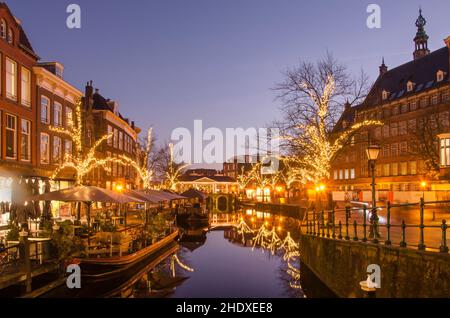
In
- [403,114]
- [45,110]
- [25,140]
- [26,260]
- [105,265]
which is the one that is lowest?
[105,265]

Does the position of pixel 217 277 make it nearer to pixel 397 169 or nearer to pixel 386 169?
pixel 397 169

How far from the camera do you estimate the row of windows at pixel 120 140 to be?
52.6 m

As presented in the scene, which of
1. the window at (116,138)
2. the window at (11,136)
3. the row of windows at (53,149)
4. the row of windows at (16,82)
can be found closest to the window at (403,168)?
the window at (116,138)

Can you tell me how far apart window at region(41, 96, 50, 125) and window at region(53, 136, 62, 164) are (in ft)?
5.55

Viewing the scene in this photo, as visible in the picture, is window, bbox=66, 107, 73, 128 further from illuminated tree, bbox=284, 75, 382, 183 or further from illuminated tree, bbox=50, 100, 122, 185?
illuminated tree, bbox=284, 75, 382, 183

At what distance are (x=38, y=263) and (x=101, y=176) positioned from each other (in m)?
33.2

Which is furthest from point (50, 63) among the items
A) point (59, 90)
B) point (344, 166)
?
point (344, 166)

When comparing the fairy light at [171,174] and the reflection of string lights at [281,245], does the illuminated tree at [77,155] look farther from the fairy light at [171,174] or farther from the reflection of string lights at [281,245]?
the fairy light at [171,174]

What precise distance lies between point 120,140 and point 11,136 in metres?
30.1

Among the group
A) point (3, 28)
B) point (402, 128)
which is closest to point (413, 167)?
point (402, 128)

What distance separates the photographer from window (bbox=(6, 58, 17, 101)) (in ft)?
89.1

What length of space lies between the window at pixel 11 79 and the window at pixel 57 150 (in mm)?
6349

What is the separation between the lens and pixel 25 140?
95.1ft
